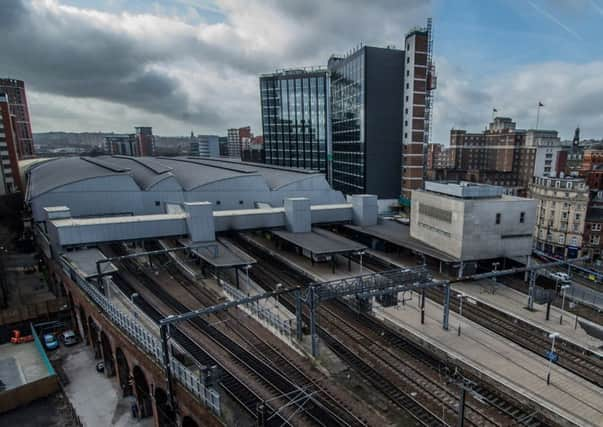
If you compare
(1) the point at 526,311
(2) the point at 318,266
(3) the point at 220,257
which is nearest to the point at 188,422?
(3) the point at 220,257

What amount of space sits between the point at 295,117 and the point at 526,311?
95871 millimetres

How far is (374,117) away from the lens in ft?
266

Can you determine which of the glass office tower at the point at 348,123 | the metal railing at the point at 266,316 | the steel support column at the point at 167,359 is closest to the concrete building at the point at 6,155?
the metal railing at the point at 266,316

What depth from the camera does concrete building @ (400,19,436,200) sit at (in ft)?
247

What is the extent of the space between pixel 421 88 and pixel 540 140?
55155 millimetres

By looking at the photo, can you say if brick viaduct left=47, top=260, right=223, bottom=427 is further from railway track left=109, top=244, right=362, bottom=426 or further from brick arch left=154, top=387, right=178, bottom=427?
railway track left=109, top=244, right=362, bottom=426

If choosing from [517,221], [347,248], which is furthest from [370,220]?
[517,221]

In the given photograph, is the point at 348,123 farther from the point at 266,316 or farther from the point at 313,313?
the point at 313,313

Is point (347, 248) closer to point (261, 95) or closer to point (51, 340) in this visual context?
point (51, 340)

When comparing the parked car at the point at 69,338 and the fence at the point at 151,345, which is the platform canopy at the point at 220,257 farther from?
the parked car at the point at 69,338

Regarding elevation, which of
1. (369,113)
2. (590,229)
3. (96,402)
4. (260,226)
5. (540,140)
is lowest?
(96,402)

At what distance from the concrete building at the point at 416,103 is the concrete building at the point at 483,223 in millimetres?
36522

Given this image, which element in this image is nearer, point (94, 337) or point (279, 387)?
point (279, 387)

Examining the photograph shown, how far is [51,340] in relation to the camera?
38.0 meters
